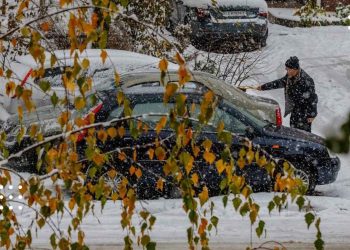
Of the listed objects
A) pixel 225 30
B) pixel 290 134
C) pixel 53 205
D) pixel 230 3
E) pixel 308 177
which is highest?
pixel 53 205

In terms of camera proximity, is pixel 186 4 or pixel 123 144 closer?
pixel 123 144

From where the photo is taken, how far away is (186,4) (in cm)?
1964

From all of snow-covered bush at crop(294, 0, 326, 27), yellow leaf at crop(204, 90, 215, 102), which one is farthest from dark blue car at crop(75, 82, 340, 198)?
snow-covered bush at crop(294, 0, 326, 27)

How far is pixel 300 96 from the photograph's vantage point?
12258mm

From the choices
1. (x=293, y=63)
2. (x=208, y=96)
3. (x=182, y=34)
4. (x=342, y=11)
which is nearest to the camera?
(x=208, y=96)

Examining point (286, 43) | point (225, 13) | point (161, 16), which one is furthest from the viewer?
point (286, 43)

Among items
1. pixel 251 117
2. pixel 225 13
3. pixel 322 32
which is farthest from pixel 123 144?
pixel 322 32

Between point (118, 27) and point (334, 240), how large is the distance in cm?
982

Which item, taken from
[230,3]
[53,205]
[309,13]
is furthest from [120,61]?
[309,13]

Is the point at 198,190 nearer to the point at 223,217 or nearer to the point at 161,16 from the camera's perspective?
the point at 223,217

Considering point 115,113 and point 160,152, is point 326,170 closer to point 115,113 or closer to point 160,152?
point 115,113

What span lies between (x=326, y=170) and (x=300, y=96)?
1.72 m

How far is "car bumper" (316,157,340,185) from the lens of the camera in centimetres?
1078

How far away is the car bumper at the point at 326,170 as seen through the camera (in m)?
10.8
